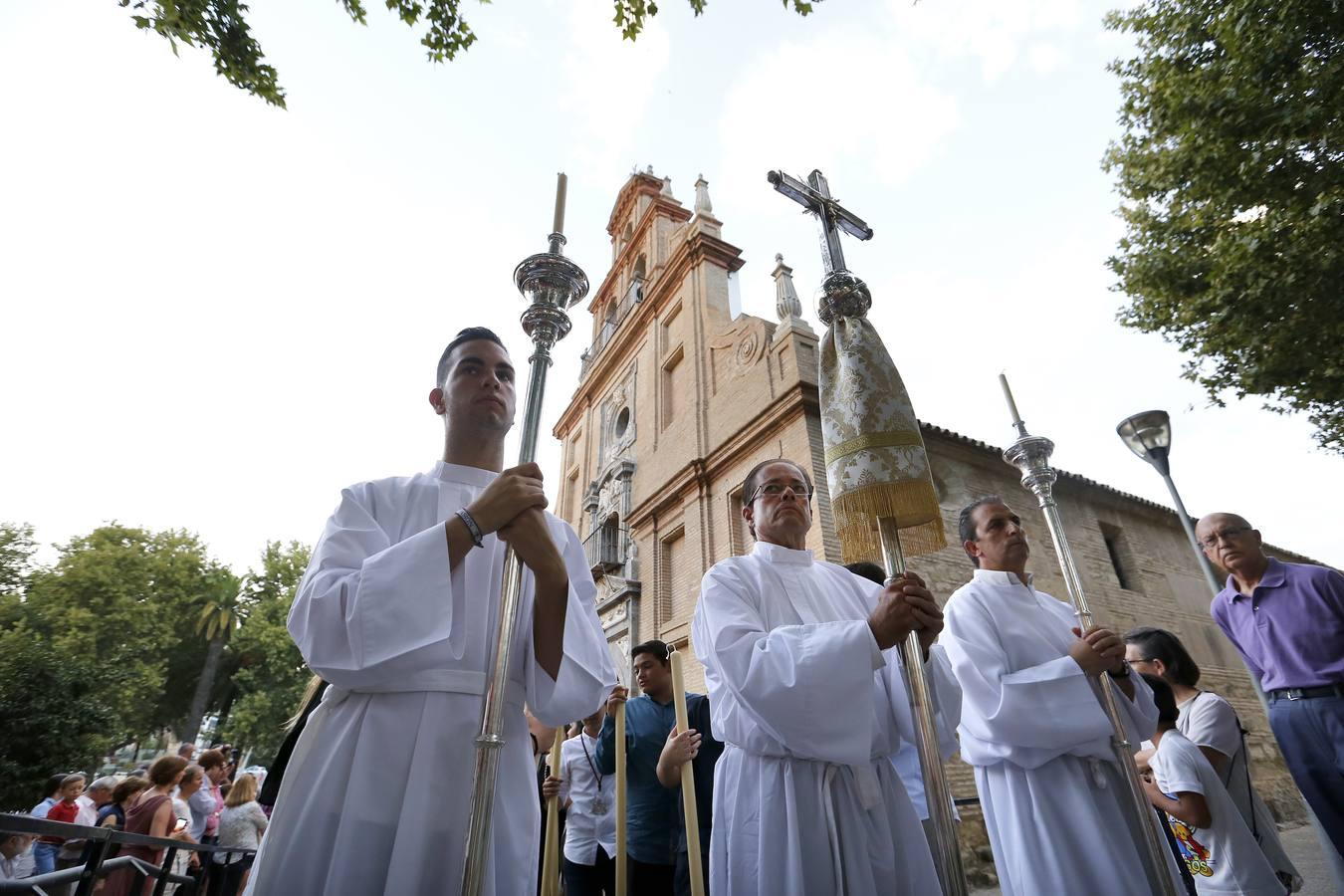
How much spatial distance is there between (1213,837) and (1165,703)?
0.74 m

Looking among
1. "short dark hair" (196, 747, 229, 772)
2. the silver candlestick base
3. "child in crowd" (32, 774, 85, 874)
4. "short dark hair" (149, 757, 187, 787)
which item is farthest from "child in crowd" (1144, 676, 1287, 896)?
"short dark hair" (196, 747, 229, 772)

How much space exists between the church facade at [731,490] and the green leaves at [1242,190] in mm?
3596

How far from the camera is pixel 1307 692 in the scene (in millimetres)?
3783

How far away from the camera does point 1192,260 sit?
8.84 m

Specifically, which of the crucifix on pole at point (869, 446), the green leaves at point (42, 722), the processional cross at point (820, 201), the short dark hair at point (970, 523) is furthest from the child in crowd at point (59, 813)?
the processional cross at point (820, 201)

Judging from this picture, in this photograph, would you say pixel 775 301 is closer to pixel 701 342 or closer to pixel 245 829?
pixel 701 342

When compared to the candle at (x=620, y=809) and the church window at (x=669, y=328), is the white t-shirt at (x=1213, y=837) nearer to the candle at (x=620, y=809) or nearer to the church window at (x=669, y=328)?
the candle at (x=620, y=809)

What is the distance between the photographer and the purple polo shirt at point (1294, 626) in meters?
3.79

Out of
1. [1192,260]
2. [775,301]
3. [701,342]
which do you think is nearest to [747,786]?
[1192,260]

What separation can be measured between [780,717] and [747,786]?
39 centimetres

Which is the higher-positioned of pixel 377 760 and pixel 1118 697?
pixel 1118 697

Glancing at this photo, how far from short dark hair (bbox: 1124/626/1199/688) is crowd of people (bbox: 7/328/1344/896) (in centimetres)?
1

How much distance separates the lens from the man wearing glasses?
194 centimetres

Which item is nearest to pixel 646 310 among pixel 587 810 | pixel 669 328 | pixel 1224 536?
pixel 669 328
